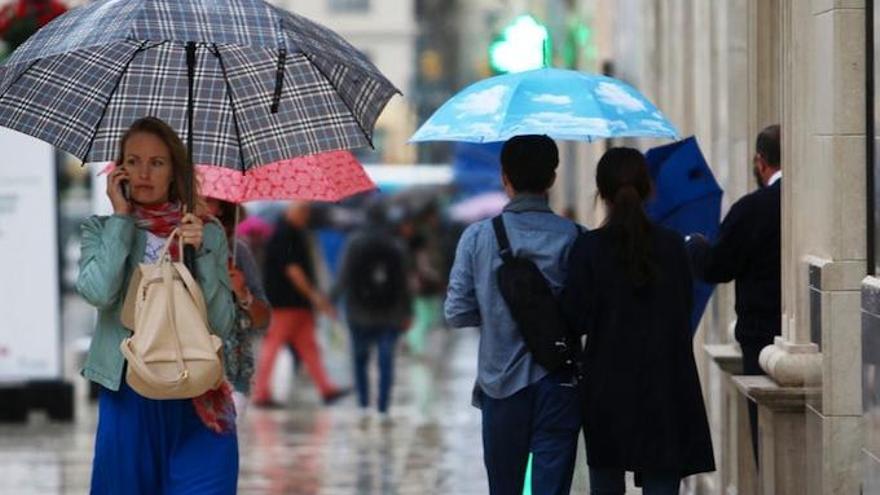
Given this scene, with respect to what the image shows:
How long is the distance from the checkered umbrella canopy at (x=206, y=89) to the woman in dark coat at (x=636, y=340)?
91cm

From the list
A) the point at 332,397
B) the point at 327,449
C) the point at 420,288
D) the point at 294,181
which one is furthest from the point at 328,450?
the point at 420,288

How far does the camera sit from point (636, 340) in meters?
7.89

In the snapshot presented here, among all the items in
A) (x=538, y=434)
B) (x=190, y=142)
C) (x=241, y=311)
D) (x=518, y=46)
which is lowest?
(x=538, y=434)

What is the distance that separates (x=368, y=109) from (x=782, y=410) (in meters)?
2.06

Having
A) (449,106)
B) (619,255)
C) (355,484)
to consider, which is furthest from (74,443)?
(619,255)

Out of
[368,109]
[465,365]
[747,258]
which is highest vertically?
[368,109]

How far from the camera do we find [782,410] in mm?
8898

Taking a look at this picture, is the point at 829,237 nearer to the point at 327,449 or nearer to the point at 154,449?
the point at 154,449

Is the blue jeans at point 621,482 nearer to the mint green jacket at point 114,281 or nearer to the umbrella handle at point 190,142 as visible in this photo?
the mint green jacket at point 114,281

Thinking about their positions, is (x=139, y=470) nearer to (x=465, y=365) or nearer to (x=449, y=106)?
(x=449, y=106)

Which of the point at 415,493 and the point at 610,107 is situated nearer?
the point at 610,107

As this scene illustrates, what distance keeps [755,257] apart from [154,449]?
125 inches

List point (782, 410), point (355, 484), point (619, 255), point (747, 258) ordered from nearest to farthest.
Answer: point (619, 255) < point (782, 410) < point (747, 258) < point (355, 484)

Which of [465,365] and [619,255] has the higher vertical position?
[619,255]
